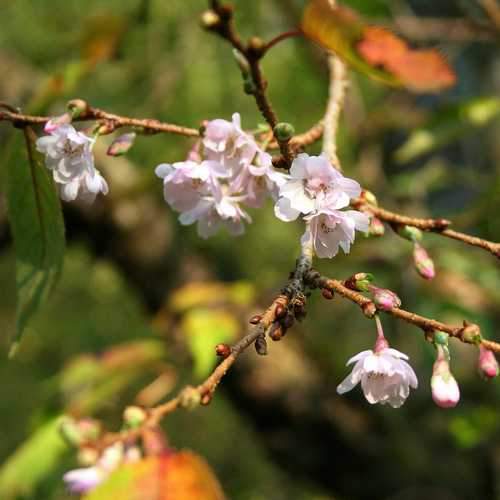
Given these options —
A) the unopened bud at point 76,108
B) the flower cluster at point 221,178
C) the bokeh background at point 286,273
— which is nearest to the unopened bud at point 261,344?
the flower cluster at point 221,178

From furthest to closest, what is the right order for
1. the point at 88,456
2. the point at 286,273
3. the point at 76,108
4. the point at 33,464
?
the point at 286,273, the point at 33,464, the point at 88,456, the point at 76,108

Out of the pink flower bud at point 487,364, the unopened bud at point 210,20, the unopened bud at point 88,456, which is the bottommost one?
the unopened bud at point 88,456

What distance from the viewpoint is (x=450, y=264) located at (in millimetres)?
1304

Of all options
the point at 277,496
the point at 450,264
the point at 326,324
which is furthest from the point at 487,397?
the point at 277,496

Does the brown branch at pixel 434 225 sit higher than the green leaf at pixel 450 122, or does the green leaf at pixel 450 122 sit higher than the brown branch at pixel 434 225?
the brown branch at pixel 434 225

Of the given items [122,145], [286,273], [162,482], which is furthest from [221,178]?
[286,273]

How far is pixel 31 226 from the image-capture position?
2.13ft

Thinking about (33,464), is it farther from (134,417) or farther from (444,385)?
(444,385)

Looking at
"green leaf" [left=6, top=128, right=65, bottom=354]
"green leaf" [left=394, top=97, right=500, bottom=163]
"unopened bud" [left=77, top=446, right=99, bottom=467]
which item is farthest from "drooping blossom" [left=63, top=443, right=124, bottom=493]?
"green leaf" [left=394, top=97, right=500, bottom=163]

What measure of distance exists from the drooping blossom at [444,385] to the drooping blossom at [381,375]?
18 mm

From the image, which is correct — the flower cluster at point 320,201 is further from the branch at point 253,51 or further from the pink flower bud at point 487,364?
the pink flower bud at point 487,364

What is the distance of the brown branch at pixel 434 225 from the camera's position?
0.51m

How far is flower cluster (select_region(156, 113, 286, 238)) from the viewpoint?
20.4 inches

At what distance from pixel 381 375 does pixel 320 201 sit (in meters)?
0.14
